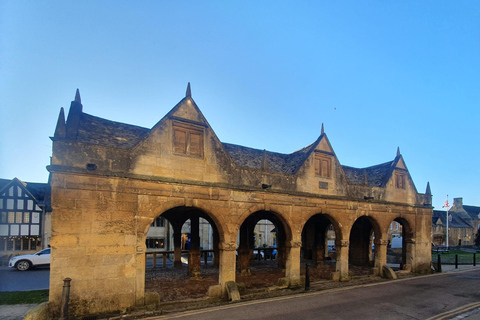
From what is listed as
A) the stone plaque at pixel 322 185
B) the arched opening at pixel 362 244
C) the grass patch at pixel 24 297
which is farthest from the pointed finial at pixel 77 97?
the arched opening at pixel 362 244

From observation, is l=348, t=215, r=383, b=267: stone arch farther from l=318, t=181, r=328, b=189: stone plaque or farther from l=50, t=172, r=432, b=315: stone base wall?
l=50, t=172, r=432, b=315: stone base wall

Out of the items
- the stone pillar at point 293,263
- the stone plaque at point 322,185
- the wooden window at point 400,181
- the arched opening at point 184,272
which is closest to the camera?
the arched opening at point 184,272

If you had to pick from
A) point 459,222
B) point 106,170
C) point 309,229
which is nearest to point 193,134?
point 106,170

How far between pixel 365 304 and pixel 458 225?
2290 inches

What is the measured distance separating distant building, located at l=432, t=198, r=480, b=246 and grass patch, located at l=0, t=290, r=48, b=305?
6021 cm

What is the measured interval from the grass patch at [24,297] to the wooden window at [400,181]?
19.6 metres

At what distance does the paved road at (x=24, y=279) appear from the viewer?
13.9 metres

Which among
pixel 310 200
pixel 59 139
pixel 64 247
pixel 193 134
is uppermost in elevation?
pixel 193 134

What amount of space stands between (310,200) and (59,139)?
11.1 metres

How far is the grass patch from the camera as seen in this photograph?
35.7 feet

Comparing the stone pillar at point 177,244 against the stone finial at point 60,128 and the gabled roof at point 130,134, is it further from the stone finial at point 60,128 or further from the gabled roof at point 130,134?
the stone finial at point 60,128

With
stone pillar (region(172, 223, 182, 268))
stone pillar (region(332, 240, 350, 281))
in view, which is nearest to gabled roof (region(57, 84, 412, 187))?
stone pillar (region(332, 240, 350, 281))

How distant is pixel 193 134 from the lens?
38.4ft

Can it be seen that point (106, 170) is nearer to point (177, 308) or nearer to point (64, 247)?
point (64, 247)
